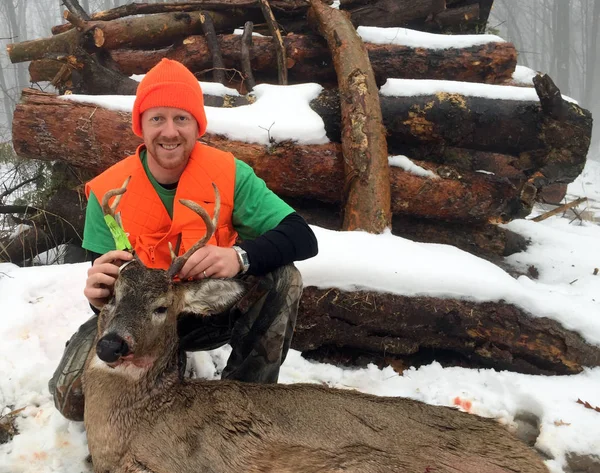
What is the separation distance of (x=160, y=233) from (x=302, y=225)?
2.77ft

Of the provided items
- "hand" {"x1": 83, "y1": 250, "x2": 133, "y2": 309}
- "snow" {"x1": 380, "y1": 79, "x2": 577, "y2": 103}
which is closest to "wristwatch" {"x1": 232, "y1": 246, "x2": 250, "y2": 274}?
"hand" {"x1": 83, "y1": 250, "x2": 133, "y2": 309}

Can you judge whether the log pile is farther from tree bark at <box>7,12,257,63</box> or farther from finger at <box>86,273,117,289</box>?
finger at <box>86,273,117,289</box>

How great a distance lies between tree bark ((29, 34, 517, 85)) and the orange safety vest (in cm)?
455

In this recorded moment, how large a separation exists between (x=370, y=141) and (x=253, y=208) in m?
2.48

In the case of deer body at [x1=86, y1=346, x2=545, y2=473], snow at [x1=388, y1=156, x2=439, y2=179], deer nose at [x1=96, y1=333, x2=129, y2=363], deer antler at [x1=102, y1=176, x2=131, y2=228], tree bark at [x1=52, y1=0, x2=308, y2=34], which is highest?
tree bark at [x1=52, y1=0, x2=308, y2=34]

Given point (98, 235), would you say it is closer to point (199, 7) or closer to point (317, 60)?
point (317, 60)

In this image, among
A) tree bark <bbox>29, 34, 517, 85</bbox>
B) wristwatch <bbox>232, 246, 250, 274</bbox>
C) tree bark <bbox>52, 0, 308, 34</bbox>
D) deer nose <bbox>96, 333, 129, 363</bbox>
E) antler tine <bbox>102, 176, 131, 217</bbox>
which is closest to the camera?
deer nose <bbox>96, 333, 129, 363</bbox>

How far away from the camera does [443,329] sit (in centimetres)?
392

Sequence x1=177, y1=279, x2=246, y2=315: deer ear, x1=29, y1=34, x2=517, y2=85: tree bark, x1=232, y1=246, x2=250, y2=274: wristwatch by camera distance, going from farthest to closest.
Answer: x1=29, y1=34, x2=517, y2=85: tree bark → x1=232, y1=246, x2=250, y2=274: wristwatch → x1=177, y1=279, x2=246, y2=315: deer ear

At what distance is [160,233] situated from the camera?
9.29ft

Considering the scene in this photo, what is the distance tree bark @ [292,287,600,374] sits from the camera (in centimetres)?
383

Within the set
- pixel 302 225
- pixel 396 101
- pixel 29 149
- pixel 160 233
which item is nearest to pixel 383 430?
pixel 302 225

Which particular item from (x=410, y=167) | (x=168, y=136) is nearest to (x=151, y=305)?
(x=168, y=136)

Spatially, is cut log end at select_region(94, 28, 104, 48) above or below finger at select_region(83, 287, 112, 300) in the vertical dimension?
above
